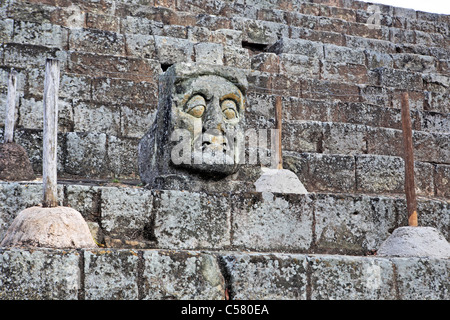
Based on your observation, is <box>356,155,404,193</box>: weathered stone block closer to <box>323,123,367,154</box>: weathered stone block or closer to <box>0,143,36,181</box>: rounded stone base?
<box>323,123,367,154</box>: weathered stone block

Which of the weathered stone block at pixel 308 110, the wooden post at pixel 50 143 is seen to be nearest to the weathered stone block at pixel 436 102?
the weathered stone block at pixel 308 110

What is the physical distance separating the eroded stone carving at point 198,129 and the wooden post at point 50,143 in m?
1.46

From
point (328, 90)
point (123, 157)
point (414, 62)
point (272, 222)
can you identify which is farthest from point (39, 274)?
point (414, 62)

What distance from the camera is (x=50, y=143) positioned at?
13.2 ft

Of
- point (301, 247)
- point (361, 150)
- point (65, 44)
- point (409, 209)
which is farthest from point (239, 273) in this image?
point (65, 44)

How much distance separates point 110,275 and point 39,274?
41cm

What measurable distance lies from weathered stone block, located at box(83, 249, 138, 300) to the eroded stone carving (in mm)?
1711

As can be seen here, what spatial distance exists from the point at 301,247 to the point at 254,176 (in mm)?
1488

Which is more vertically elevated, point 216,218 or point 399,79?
point 399,79

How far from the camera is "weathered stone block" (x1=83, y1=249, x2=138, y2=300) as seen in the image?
3.56 m

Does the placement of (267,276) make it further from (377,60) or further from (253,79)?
(377,60)

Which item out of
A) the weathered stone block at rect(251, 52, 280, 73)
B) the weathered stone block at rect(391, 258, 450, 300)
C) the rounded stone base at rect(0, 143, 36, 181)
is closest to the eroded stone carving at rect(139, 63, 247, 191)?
the rounded stone base at rect(0, 143, 36, 181)

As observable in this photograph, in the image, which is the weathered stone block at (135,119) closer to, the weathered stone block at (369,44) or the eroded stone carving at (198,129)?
the eroded stone carving at (198,129)

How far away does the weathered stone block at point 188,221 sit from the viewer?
466 centimetres
